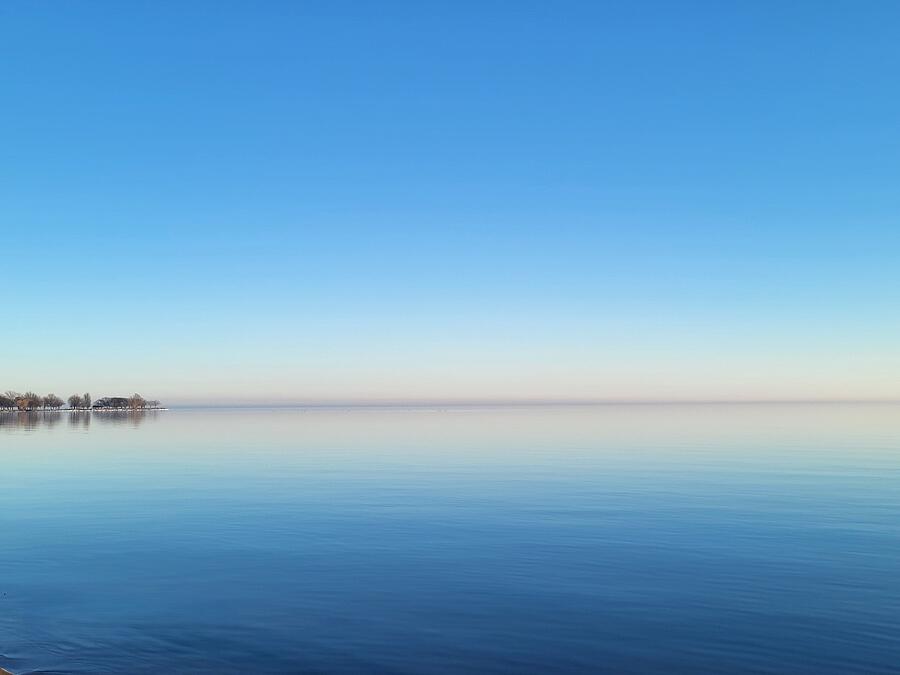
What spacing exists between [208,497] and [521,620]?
1114 inches

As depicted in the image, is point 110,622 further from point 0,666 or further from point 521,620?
point 521,620

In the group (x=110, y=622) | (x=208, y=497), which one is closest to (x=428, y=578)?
(x=110, y=622)

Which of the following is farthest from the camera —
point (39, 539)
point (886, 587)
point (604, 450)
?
point (604, 450)

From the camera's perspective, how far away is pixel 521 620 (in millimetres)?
17969

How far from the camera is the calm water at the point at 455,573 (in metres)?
15.9

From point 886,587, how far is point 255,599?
1933 centimetres

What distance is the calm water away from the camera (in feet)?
52.0

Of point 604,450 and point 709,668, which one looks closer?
point 709,668

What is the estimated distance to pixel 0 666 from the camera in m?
14.6

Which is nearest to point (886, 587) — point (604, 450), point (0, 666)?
point (0, 666)

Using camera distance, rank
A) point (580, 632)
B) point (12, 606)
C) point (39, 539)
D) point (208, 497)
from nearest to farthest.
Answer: point (580, 632) < point (12, 606) < point (39, 539) < point (208, 497)

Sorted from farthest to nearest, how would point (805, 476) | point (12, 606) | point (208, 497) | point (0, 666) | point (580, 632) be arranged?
point (805, 476) < point (208, 497) < point (12, 606) < point (580, 632) < point (0, 666)

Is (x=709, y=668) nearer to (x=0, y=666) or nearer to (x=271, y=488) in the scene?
(x=0, y=666)

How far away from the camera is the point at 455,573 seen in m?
22.9
